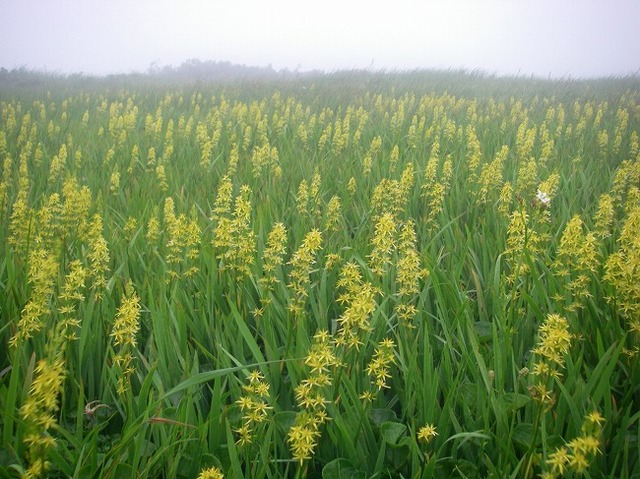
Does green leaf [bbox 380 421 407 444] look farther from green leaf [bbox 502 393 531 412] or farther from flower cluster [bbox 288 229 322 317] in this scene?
flower cluster [bbox 288 229 322 317]

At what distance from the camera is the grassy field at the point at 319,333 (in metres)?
1.29

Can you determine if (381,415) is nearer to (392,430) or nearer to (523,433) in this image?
(392,430)

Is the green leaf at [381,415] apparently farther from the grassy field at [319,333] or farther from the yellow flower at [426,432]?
the yellow flower at [426,432]

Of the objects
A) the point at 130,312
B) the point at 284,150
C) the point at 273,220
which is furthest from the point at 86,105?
the point at 130,312

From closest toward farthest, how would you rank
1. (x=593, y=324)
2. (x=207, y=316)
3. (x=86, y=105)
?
(x=593, y=324)
(x=207, y=316)
(x=86, y=105)

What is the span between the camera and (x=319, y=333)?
49.1 inches

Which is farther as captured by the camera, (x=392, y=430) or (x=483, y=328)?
(x=483, y=328)

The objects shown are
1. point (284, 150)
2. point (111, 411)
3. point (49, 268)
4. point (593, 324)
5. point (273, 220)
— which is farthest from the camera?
point (284, 150)

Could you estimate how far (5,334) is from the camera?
75.4 inches

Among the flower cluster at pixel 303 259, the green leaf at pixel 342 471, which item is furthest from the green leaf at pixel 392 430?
the flower cluster at pixel 303 259

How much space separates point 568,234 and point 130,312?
154 centimetres

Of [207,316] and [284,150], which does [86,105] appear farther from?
[207,316]

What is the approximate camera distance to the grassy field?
4.25 feet

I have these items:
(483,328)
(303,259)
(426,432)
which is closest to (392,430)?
(426,432)
